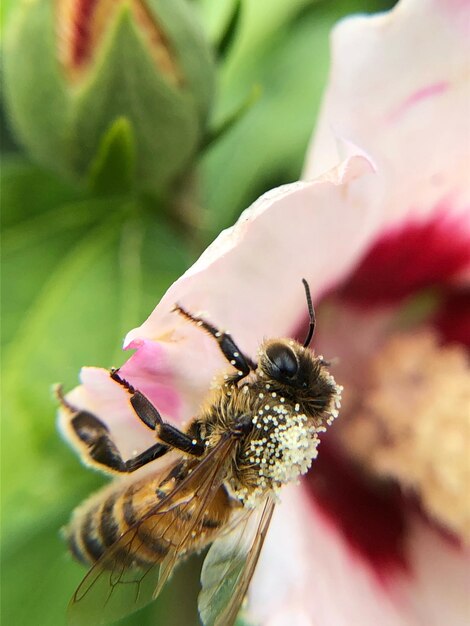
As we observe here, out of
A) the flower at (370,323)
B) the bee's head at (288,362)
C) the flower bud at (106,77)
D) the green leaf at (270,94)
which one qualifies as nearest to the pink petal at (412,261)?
the flower at (370,323)

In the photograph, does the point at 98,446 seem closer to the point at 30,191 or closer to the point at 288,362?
the point at 288,362

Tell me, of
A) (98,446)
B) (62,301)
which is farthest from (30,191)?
(98,446)

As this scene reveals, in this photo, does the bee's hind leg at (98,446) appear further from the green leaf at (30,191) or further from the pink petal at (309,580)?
the green leaf at (30,191)

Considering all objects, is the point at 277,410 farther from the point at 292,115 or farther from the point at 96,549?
the point at 292,115

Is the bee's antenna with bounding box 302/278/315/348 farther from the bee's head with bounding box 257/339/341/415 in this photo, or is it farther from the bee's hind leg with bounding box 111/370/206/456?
the bee's hind leg with bounding box 111/370/206/456

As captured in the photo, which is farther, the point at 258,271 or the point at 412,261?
the point at 412,261
